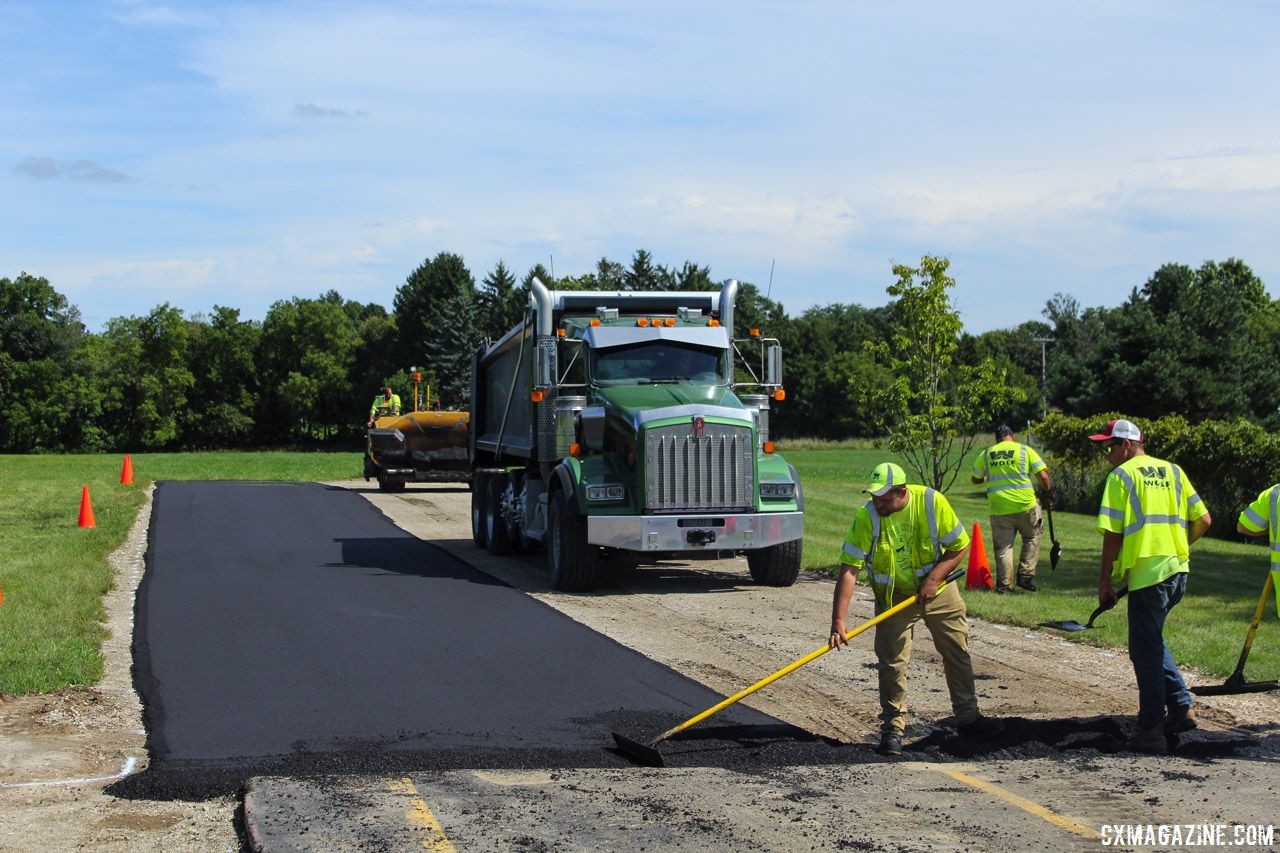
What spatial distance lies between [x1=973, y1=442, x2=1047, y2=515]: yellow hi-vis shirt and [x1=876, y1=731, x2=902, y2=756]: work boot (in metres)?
6.95

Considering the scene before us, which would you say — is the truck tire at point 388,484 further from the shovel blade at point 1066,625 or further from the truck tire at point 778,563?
the shovel blade at point 1066,625

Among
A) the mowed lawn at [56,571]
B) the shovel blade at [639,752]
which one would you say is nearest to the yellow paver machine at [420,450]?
the mowed lawn at [56,571]

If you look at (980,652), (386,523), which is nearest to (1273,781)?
(980,652)

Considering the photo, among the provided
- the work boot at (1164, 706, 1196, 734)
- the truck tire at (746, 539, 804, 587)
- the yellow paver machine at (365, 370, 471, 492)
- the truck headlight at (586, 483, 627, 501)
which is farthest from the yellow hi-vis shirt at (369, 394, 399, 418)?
the work boot at (1164, 706, 1196, 734)

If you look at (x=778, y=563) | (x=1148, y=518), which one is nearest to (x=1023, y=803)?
(x=1148, y=518)

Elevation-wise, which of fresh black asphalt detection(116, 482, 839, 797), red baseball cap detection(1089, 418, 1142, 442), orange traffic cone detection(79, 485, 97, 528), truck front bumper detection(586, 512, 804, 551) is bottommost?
fresh black asphalt detection(116, 482, 839, 797)

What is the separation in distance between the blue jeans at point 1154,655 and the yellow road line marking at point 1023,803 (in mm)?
1259

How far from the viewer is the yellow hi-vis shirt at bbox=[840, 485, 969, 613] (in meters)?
7.62

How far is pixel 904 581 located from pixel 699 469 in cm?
657

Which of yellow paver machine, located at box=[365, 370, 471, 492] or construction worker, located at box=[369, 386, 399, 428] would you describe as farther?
construction worker, located at box=[369, 386, 399, 428]

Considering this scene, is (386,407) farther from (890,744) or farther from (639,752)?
(890,744)

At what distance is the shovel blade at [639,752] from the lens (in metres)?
7.22

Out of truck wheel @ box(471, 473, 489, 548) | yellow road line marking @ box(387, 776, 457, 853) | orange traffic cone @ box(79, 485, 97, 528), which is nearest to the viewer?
yellow road line marking @ box(387, 776, 457, 853)

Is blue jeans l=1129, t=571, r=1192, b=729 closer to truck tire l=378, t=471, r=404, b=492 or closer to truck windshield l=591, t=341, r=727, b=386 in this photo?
truck windshield l=591, t=341, r=727, b=386
